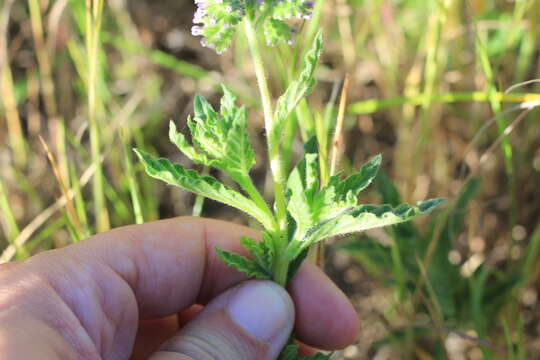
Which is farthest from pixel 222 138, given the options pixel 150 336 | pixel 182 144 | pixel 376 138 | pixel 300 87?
pixel 376 138

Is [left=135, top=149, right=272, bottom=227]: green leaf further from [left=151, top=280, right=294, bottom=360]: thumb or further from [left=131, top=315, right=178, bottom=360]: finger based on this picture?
[left=131, top=315, right=178, bottom=360]: finger

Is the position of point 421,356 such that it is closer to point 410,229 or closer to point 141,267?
point 410,229

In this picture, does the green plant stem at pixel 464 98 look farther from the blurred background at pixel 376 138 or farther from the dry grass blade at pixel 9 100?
the dry grass blade at pixel 9 100

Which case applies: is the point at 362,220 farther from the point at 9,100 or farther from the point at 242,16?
the point at 9,100

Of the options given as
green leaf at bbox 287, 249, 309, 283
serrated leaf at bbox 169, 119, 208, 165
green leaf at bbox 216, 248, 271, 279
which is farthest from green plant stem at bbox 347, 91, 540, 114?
serrated leaf at bbox 169, 119, 208, 165

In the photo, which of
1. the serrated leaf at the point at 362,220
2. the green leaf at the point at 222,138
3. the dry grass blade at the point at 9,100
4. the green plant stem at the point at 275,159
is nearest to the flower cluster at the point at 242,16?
the green plant stem at the point at 275,159

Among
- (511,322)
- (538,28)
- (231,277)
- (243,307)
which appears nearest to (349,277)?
(511,322)
